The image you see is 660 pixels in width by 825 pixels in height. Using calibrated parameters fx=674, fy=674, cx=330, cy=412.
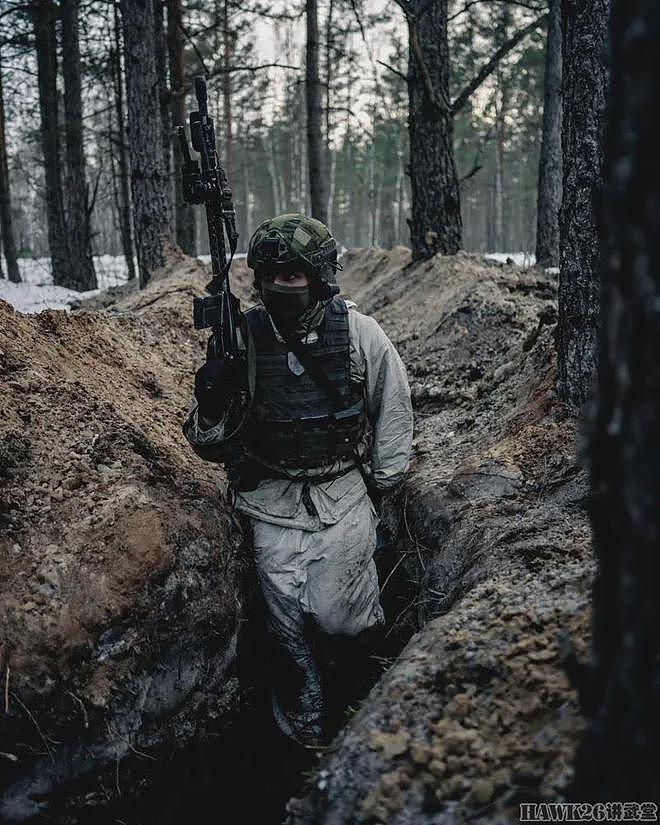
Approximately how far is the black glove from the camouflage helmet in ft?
1.81

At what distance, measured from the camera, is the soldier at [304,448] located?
11.2 feet

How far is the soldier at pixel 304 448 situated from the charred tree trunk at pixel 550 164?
9.04 metres

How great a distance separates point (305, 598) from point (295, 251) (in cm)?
177

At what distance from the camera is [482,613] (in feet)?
7.98

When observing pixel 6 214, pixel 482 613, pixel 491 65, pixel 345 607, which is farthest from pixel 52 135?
pixel 482 613

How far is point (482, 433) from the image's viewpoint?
14.3 ft

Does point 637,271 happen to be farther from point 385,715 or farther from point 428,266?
point 428,266

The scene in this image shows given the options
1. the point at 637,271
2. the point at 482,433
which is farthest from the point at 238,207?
the point at 637,271

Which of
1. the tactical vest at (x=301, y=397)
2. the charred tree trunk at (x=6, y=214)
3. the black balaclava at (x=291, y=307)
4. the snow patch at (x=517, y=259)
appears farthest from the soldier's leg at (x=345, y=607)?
the charred tree trunk at (x=6, y=214)

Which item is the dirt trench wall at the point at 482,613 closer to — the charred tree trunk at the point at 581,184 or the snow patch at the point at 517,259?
the charred tree trunk at the point at 581,184

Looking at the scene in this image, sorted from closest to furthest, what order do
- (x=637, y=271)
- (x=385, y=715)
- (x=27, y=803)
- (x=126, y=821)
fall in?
(x=637, y=271) < (x=385, y=715) < (x=27, y=803) < (x=126, y=821)

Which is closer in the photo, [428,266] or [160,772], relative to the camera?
[160,772]

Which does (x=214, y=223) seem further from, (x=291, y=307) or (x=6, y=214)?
(x=6, y=214)

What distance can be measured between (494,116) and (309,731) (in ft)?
113
